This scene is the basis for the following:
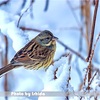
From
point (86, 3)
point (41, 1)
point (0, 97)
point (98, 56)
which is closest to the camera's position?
point (0, 97)

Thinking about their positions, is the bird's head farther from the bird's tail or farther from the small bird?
the bird's tail

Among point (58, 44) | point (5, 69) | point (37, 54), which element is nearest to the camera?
point (5, 69)

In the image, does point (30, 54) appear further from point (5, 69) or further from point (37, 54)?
point (5, 69)

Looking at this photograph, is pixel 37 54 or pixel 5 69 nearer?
pixel 5 69

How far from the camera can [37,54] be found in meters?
1.29

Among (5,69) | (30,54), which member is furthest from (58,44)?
(5,69)

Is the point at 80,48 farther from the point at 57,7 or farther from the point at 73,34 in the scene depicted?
the point at 57,7

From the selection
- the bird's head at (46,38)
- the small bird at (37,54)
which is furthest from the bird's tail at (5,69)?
the bird's head at (46,38)

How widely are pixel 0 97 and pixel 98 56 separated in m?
1.14

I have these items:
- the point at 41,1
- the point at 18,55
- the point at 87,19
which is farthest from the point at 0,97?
the point at 41,1

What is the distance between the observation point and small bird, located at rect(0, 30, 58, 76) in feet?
4.05

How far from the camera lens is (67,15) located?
2859 mm

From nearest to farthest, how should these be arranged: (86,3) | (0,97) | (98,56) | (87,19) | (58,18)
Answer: (0,97) < (86,3) < (87,19) < (98,56) < (58,18)

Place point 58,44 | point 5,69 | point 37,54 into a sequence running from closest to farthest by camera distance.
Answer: point 5,69 < point 37,54 < point 58,44
